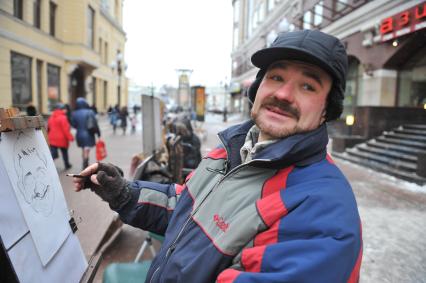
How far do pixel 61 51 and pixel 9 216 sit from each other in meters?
21.0

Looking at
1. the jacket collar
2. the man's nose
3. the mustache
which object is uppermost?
the man's nose

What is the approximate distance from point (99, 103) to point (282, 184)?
29.9 metres

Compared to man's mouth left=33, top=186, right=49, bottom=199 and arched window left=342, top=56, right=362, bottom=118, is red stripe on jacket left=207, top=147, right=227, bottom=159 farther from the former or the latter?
arched window left=342, top=56, right=362, bottom=118

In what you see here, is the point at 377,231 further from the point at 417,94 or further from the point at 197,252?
the point at 417,94

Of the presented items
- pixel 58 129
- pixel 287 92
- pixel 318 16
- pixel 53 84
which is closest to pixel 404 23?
pixel 318 16

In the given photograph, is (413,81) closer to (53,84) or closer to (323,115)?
(323,115)

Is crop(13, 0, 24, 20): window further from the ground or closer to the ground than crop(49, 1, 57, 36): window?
closer to the ground

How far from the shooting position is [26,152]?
1.64 meters

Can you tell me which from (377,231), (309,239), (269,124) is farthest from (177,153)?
(309,239)

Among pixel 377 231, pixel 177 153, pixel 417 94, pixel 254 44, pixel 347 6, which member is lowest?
pixel 377 231

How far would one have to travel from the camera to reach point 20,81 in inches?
374

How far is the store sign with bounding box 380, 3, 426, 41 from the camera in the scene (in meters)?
10.4

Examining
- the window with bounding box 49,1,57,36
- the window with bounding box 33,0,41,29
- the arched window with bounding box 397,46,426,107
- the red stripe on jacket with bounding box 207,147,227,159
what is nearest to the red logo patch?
the red stripe on jacket with bounding box 207,147,227,159

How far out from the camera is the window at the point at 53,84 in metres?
16.8
